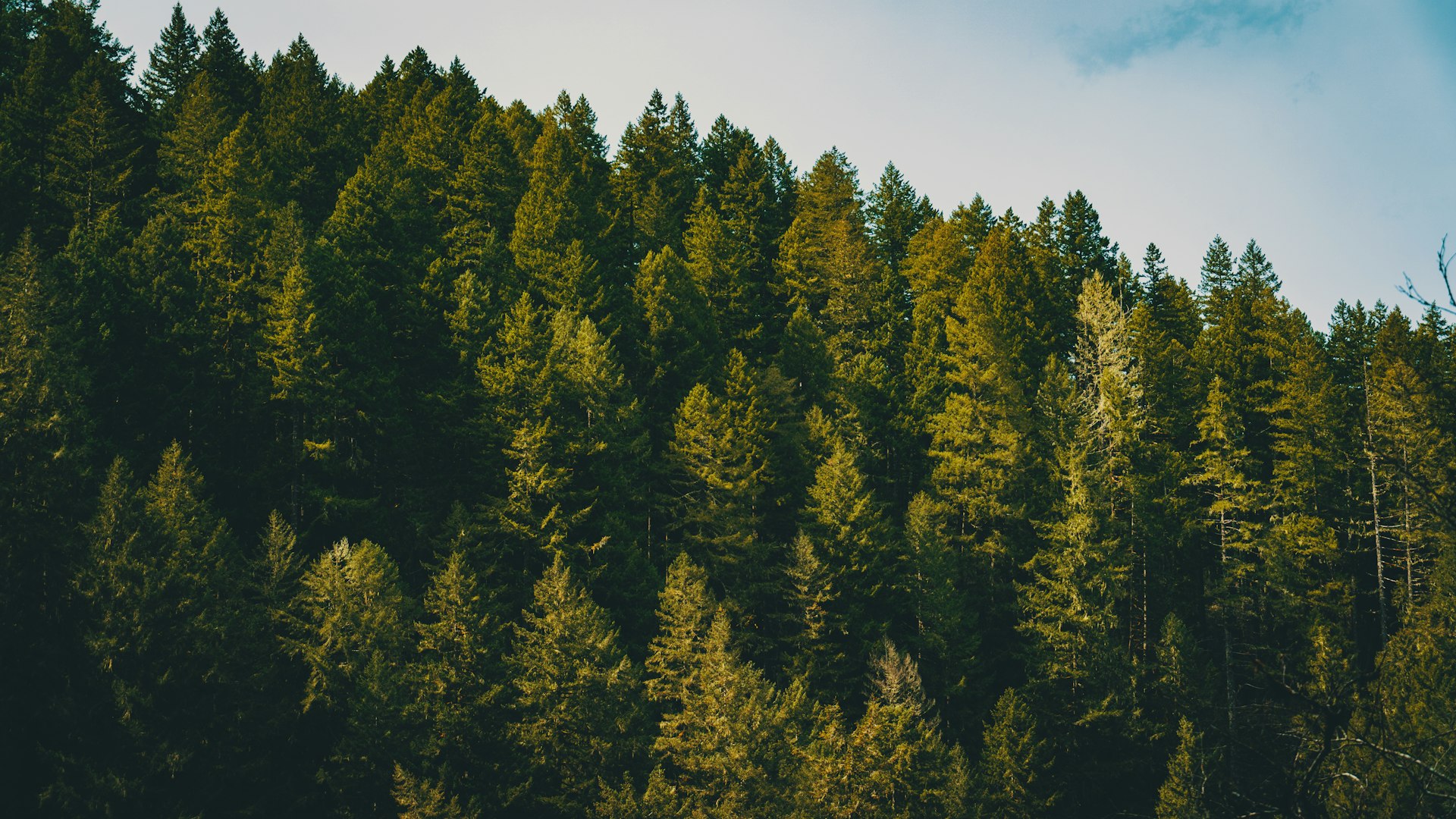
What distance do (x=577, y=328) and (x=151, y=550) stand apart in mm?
18723

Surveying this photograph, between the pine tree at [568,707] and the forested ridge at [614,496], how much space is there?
0.54 ft

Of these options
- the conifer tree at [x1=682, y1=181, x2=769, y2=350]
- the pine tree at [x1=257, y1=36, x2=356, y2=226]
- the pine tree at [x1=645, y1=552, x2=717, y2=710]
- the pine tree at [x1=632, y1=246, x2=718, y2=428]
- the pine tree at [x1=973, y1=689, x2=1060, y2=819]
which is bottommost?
the pine tree at [x1=973, y1=689, x2=1060, y2=819]

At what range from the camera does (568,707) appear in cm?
2959

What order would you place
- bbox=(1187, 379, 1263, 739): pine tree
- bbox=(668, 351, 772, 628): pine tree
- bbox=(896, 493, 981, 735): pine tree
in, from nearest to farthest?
bbox=(668, 351, 772, 628): pine tree < bbox=(896, 493, 981, 735): pine tree < bbox=(1187, 379, 1263, 739): pine tree

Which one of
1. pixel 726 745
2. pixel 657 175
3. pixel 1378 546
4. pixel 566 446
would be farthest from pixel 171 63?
pixel 1378 546

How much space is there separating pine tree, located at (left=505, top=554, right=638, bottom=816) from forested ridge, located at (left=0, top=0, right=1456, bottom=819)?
16 centimetres

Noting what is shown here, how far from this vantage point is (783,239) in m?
55.8

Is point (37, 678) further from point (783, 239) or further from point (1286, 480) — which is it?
point (1286, 480)

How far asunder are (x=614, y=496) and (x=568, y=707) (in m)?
9.94

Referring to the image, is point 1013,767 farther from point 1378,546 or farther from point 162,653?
point 162,653

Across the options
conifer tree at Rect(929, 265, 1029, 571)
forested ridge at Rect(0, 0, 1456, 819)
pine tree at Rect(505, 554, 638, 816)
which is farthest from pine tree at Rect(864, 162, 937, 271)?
pine tree at Rect(505, 554, 638, 816)

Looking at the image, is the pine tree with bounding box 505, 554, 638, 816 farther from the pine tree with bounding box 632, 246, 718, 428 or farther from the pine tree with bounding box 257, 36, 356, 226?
the pine tree with bounding box 257, 36, 356, 226

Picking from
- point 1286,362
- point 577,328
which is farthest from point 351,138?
point 1286,362

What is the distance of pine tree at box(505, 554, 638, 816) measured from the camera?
29.2 metres
